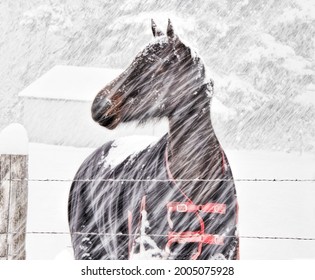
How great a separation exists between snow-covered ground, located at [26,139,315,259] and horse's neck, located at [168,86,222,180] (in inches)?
29.5

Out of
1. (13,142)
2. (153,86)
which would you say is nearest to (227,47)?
(153,86)

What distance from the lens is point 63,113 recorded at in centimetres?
1523

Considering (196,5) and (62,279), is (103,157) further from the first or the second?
(196,5)

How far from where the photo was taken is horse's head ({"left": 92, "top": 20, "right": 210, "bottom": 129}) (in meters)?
3.14

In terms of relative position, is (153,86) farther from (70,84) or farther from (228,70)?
(228,70)

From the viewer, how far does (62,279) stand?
304 cm

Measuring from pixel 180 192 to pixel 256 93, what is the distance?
15.1m

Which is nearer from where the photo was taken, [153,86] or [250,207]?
[153,86]

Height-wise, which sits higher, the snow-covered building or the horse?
the snow-covered building

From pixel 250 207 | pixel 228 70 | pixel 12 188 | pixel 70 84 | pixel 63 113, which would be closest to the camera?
pixel 12 188

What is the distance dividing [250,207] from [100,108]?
624cm

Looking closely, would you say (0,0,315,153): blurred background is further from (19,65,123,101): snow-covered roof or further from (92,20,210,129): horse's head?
(92,20,210,129): horse's head

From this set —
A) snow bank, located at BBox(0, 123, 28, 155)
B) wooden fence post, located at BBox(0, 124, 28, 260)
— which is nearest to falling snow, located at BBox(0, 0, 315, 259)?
wooden fence post, located at BBox(0, 124, 28, 260)

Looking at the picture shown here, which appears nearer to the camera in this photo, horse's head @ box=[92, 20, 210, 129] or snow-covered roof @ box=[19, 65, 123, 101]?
horse's head @ box=[92, 20, 210, 129]
